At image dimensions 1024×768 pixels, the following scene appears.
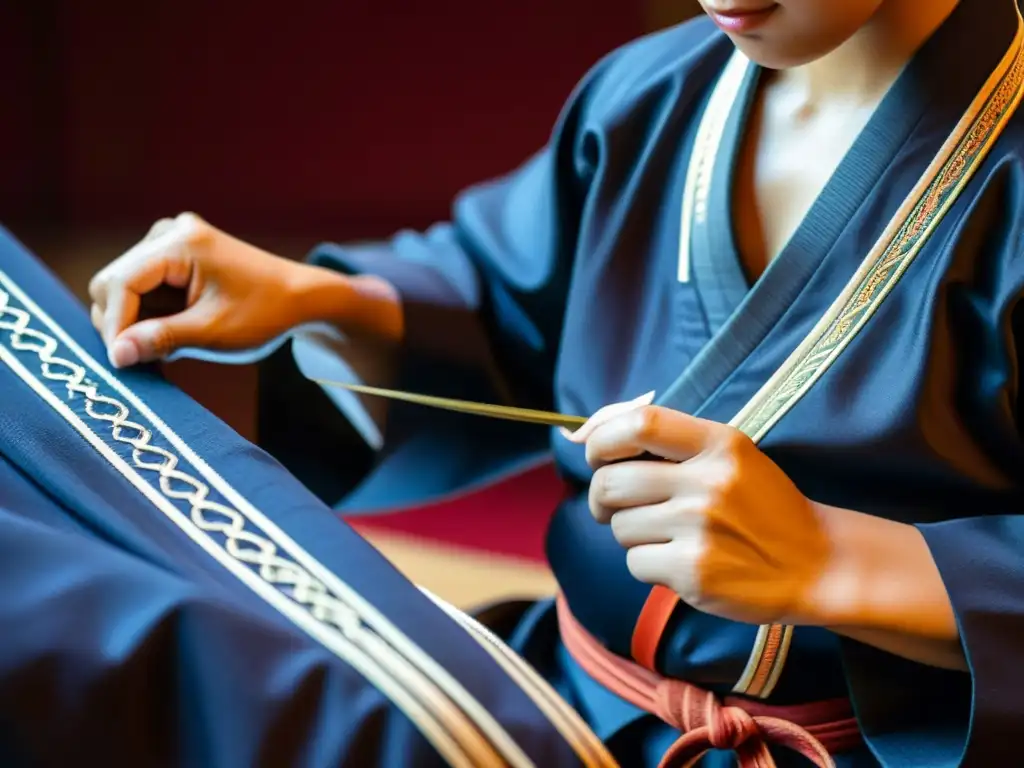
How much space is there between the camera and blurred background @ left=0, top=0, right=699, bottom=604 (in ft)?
6.92

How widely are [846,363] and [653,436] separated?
14cm

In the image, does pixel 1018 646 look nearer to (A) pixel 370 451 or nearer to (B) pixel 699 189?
(B) pixel 699 189

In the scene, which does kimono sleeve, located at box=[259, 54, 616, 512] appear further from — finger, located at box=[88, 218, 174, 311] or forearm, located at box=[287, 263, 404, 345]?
finger, located at box=[88, 218, 174, 311]

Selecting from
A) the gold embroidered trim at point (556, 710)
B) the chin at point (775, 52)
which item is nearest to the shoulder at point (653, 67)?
the chin at point (775, 52)

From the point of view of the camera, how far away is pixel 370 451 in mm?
826

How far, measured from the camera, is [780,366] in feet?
1.86

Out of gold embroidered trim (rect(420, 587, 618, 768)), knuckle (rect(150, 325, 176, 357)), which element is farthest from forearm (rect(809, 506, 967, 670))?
knuckle (rect(150, 325, 176, 357))

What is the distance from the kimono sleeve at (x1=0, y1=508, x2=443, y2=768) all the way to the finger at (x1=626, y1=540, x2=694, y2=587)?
0.13 meters

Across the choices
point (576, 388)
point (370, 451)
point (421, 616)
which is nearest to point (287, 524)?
point (421, 616)

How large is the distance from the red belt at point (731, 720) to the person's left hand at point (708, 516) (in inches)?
4.0

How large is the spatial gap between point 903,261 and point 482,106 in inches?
65.7

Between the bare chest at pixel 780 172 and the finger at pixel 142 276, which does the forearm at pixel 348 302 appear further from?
the bare chest at pixel 780 172

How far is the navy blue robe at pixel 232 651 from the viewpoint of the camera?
39cm

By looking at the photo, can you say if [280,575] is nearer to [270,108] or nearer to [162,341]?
[162,341]
